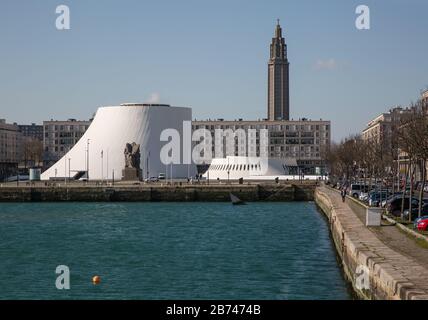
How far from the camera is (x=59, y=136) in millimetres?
180875

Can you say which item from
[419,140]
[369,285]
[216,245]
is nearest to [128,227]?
[216,245]

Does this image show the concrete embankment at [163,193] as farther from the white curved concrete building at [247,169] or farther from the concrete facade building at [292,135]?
the concrete facade building at [292,135]

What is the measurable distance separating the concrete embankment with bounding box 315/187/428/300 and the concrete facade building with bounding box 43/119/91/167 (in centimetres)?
15198

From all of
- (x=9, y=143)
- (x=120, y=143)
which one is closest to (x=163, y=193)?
(x=120, y=143)

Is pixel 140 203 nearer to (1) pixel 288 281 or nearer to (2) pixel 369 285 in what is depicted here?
(1) pixel 288 281

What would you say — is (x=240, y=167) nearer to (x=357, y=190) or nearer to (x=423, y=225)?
(x=357, y=190)

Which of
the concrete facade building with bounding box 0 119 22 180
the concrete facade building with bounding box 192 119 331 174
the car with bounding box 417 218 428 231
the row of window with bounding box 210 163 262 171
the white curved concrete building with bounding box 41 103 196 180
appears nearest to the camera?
the car with bounding box 417 218 428 231

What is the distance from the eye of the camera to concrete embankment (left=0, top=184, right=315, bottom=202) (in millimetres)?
87188

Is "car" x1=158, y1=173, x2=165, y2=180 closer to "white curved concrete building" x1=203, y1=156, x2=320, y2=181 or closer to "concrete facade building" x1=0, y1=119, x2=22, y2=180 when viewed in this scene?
"white curved concrete building" x1=203, y1=156, x2=320, y2=181

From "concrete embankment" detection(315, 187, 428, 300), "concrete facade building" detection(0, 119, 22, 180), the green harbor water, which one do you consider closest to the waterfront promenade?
the green harbor water

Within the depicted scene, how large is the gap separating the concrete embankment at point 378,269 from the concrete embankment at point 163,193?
5379 centimetres

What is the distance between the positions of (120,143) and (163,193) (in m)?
46.5

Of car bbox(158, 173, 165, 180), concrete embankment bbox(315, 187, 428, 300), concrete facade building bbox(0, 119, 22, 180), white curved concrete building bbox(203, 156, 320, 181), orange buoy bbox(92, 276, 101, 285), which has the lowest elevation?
orange buoy bbox(92, 276, 101, 285)
